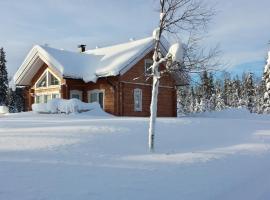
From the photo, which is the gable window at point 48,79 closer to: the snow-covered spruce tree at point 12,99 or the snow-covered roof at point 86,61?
the snow-covered roof at point 86,61

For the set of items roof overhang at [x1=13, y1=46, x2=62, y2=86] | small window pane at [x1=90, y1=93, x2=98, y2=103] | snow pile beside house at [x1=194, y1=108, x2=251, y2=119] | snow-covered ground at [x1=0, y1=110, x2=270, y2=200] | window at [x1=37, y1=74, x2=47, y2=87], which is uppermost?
roof overhang at [x1=13, y1=46, x2=62, y2=86]

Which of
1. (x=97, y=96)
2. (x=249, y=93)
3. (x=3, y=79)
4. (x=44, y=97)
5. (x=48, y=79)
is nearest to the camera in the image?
(x=97, y=96)

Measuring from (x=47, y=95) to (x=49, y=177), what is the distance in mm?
25333

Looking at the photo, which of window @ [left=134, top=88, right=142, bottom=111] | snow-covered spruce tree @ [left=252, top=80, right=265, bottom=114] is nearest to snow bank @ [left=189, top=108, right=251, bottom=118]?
window @ [left=134, top=88, right=142, bottom=111]

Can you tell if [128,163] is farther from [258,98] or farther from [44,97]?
[258,98]

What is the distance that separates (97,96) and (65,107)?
254 inches

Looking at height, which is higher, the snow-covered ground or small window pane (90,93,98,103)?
small window pane (90,93,98,103)

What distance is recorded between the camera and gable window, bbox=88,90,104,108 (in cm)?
3072

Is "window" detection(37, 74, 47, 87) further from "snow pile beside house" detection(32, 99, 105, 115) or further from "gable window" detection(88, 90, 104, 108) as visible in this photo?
"snow pile beside house" detection(32, 99, 105, 115)

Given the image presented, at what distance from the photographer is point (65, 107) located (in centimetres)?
2475

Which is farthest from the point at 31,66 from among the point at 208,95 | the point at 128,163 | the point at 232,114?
the point at 208,95

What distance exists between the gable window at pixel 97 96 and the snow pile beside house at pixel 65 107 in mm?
4155

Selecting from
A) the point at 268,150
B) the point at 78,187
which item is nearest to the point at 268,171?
the point at 268,150

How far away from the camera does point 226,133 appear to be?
17.9 m
